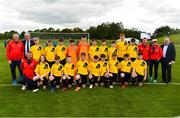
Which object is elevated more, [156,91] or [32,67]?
[32,67]

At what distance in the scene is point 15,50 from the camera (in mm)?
14125

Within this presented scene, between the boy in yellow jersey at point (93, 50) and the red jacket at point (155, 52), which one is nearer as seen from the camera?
the boy in yellow jersey at point (93, 50)

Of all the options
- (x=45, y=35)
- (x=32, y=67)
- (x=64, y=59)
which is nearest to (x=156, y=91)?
(x=64, y=59)

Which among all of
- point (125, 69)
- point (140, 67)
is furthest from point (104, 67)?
point (140, 67)

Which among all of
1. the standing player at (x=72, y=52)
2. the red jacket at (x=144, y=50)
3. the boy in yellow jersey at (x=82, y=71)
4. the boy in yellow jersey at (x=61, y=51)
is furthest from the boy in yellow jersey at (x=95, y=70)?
the red jacket at (x=144, y=50)

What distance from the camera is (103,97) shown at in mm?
12469

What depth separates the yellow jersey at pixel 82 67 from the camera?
13.7 m

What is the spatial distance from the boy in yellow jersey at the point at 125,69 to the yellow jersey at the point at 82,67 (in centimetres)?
135

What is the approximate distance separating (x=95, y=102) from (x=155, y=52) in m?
4.39

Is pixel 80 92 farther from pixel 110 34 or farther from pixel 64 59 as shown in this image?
pixel 110 34

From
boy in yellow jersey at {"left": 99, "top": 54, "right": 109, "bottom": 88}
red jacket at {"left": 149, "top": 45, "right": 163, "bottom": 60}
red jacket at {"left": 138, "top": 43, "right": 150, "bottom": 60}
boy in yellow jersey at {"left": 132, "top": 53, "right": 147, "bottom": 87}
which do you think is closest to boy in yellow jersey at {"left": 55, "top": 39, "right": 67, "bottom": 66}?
boy in yellow jersey at {"left": 99, "top": 54, "right": 109, "bottom": 88}

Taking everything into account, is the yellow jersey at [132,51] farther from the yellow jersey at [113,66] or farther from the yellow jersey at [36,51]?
the yellow jersey at [36,51]

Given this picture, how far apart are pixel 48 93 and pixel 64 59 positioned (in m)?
1.81

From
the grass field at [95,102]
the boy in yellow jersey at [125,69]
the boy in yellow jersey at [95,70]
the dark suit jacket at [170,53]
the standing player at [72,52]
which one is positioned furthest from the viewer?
the dark suit jacket at [170,53]
